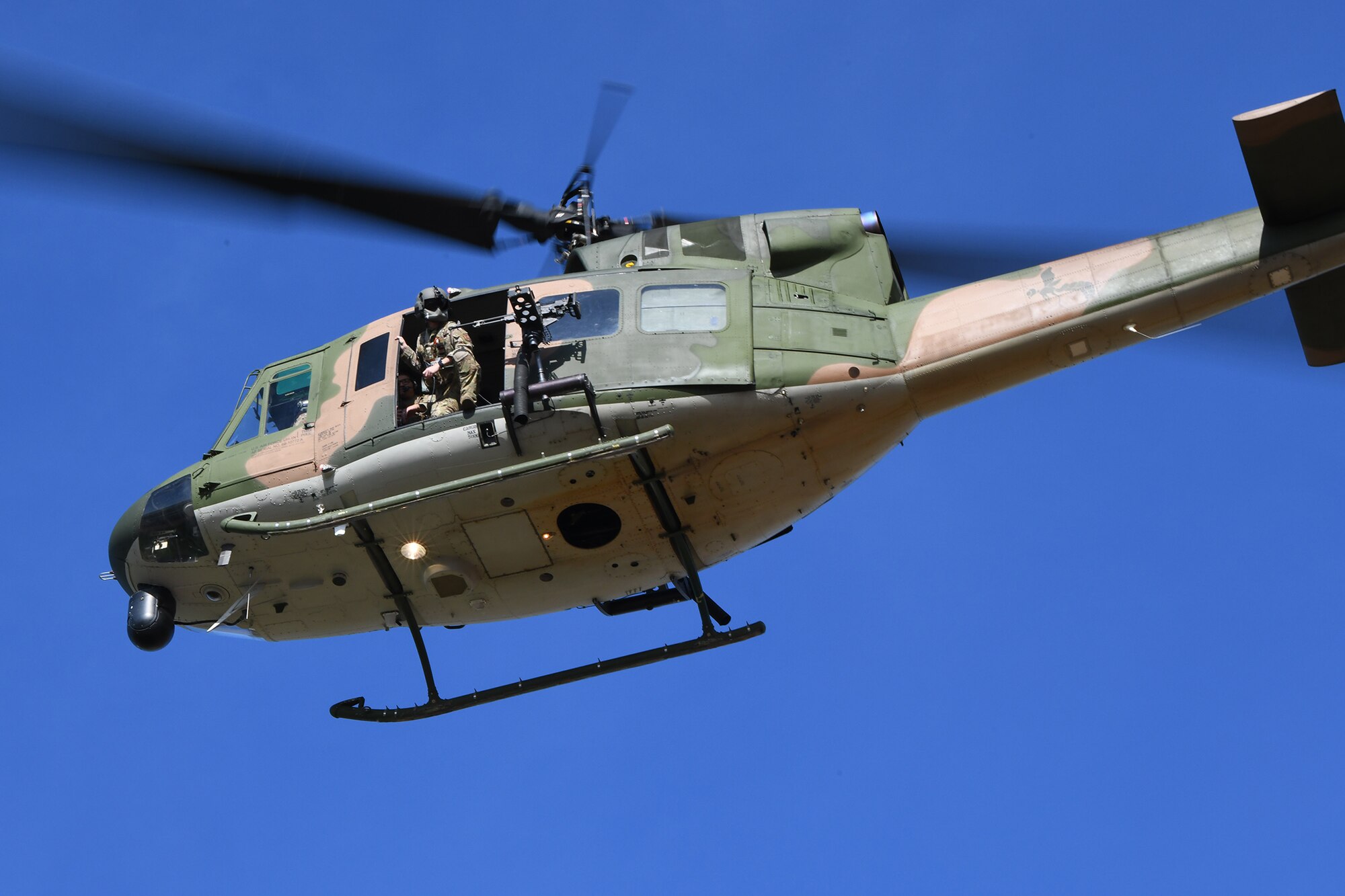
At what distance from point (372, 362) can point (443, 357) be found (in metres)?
1.03

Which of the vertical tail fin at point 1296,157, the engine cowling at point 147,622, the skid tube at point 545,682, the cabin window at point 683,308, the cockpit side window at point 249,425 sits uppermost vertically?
the cockpit side window at point 249,425

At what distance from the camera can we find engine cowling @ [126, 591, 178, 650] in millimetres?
17328

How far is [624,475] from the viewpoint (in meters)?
15.6

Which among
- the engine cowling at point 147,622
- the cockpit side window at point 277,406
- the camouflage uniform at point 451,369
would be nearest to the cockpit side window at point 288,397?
the cockpit side window at point 277,406

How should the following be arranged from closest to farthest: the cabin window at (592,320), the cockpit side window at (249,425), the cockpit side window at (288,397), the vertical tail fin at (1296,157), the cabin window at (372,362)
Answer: the vertical tail fin at (1296,157), the cabin window at (592,320), the cabin window at (372,362), the cockpit side window at (288,397), the cockpit side window at (249,425)

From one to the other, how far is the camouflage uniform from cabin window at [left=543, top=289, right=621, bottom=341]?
3.33 feet

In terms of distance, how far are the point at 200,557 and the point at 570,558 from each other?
434 cm

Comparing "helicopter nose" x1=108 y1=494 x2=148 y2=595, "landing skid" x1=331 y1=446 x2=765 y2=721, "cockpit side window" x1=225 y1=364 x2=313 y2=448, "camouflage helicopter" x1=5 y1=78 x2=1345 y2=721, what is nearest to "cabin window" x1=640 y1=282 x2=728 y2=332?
"camouflage helicopter" x1=5 y1=78 x2=1345 y2=721

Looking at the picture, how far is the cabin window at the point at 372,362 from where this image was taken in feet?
54.6

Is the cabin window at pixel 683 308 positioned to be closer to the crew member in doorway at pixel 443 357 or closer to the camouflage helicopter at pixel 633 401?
the camouflage helicopter at pixel 633 401

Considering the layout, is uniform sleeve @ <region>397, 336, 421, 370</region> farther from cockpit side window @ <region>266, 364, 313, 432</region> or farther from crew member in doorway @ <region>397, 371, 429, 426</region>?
cockpit side window @ <region>266, 364, 313, 432</region>

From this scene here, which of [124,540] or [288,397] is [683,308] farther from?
[124,540]

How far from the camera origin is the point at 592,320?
52.2ft

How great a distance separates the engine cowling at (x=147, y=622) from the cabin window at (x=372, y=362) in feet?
11.9
